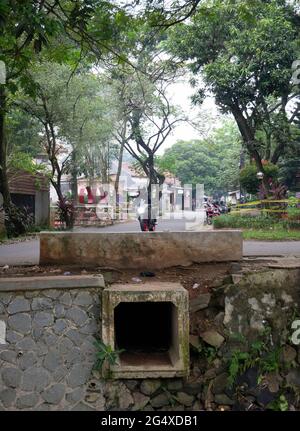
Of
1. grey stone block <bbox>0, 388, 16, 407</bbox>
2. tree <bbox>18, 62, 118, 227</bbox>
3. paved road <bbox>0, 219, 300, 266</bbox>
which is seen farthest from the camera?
tree <bbox>18, 62, 118, 227</bbox>

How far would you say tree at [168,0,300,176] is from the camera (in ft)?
53.4

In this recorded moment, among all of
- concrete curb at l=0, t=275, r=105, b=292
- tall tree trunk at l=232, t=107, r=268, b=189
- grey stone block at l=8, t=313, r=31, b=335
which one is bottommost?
grey stone block at l=8, t=313, r=31, b=335

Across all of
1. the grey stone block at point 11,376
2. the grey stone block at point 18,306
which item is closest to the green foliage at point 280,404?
the grey stone block at point 11,376

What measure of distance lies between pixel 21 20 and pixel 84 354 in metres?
4.12

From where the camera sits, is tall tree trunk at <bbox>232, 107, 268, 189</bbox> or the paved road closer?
the paved road

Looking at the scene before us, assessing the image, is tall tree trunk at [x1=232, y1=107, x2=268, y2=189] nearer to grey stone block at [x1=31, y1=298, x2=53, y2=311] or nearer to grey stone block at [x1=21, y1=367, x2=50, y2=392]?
grey stone block at [x1=31, y1=298, x2=53, y2=311]

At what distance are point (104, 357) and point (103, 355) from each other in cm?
3

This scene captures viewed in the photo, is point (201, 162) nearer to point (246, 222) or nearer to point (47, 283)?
point (246, 222)

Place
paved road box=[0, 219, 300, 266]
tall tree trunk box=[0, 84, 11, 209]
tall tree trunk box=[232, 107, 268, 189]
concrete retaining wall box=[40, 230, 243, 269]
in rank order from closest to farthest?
concrete retaining wall box=[40, 230, 243, 269] < paved road box=[0, 219, 300, 266] < tall tree trunk box=[0, 84, 11, 209] < tall tree trunk box=[232, 107, 268, 189]

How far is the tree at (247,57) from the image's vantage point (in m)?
16.3

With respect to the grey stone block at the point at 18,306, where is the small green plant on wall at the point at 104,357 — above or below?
below

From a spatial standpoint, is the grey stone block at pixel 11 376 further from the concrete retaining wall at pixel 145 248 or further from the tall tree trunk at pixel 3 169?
the tall tree trunk at pixel 3 169

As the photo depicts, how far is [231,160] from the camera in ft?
135

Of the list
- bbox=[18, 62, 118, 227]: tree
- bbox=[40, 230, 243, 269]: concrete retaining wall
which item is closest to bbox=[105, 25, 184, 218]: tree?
bbox=[18, 62, 118, 227]: tree
